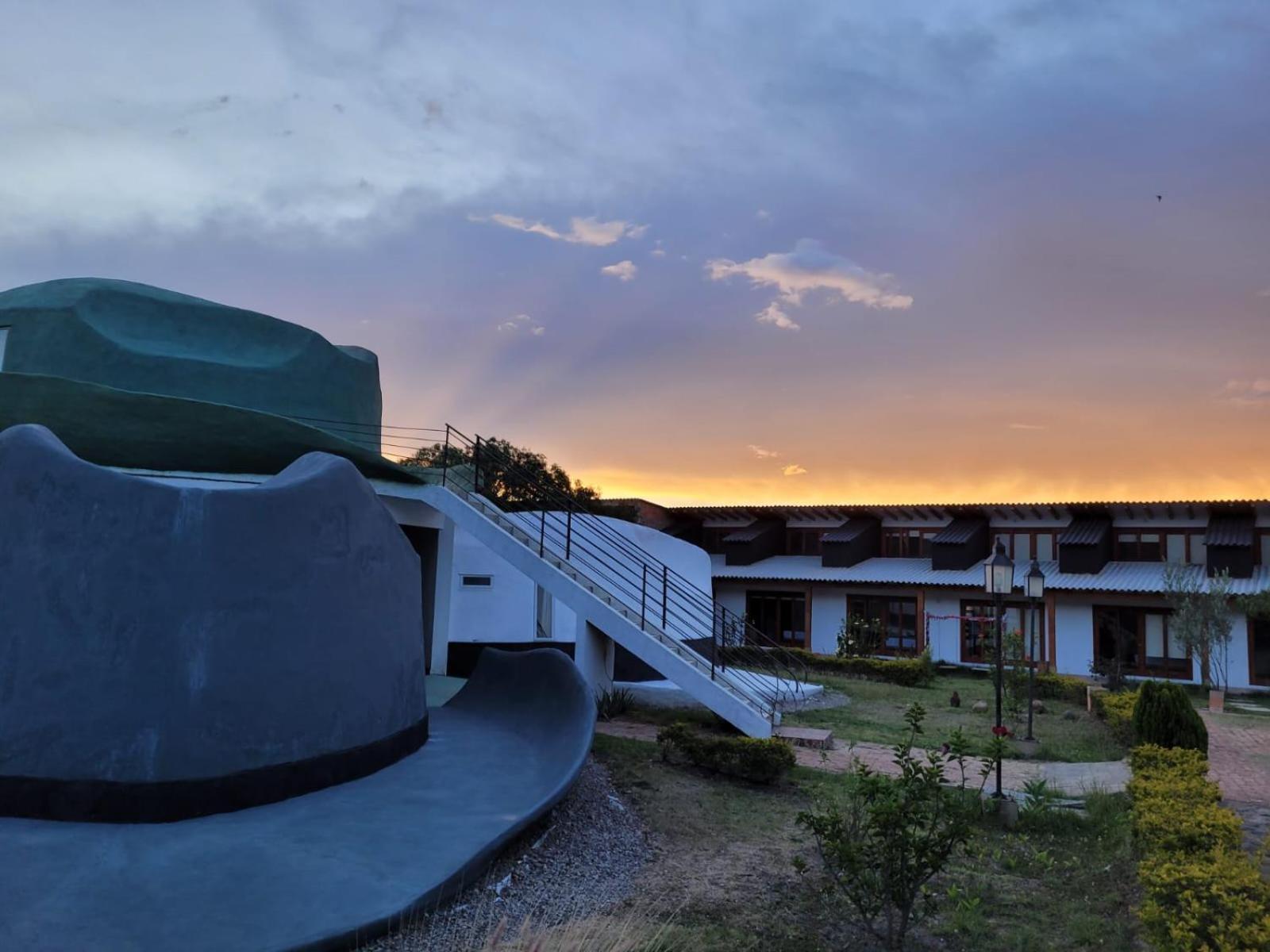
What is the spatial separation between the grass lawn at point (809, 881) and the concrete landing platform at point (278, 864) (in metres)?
1.57

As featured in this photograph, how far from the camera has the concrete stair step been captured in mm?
14430

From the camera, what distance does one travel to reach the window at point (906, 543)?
3425 centimetres

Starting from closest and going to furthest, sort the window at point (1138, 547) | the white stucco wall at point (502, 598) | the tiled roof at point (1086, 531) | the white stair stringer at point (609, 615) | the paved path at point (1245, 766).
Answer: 1. the paved path at point (1245, 766)
2. the white stair stringer at point (609, 615)
3. the white stucco wall at point (502, 598)
4. the tiled roof at point (1086, 531)
5. the window at point (1138, 547)

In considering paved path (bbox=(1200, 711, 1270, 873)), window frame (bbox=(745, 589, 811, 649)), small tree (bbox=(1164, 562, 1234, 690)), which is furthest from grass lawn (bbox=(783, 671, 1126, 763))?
window frame (bbox=(745, 589, 811, 649))

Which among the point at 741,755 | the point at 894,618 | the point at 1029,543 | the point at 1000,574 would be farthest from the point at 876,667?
the point at 741,755

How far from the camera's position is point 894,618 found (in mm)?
32625

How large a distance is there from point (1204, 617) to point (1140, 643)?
13.8ft

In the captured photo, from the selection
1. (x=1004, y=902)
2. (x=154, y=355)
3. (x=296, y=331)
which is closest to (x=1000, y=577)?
(x=1004, y=902)

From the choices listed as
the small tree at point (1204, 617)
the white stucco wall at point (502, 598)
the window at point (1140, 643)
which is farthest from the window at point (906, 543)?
the white stucco wall at point (502, 598)

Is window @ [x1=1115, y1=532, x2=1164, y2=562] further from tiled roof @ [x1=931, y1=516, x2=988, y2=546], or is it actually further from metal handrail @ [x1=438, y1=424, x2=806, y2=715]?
metal handrail @ [x1=438, y1=424, x2=806, y2=715]

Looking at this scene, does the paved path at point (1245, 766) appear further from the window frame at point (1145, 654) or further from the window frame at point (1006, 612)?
the window frame at point (1006, 612)

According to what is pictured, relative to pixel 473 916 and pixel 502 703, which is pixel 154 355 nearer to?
pixel 502 703

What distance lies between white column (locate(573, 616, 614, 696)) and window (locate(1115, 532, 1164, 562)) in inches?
820

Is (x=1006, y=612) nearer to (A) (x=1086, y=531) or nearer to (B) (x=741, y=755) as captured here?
(A) (x=1086, y=531)
